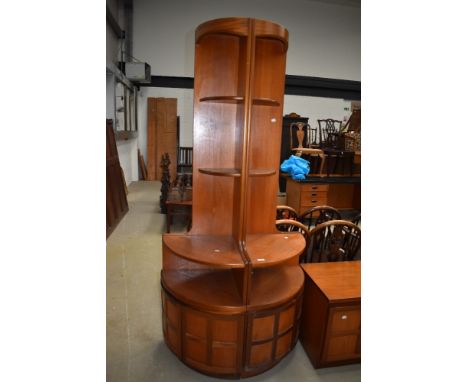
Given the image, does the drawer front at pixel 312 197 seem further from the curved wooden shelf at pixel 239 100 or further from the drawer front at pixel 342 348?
the curved wooden shelf at pixel 239 100

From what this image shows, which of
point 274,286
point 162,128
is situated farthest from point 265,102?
point 162,128

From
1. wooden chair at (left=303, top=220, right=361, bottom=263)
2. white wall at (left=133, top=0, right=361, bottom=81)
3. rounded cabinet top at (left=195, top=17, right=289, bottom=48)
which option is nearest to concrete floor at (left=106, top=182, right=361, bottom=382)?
wooden chair at (left=303, top=220, right=361, bottom=263)

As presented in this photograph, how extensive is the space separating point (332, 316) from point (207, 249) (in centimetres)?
82

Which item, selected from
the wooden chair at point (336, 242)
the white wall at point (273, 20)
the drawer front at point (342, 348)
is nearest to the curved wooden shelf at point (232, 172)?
the wooden chair at point (336, 242)

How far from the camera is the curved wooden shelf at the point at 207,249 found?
161cm

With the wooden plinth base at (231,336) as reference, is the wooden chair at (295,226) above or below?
above

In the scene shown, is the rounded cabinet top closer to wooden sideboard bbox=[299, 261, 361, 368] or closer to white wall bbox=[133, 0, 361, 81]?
wooden sideboard bbox=[299, 261, 361, 368]

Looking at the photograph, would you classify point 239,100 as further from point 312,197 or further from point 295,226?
point 312,197

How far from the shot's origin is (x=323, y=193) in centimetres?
502

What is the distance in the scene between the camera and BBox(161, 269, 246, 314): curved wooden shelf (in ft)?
5.49

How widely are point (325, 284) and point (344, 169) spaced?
158 inches
